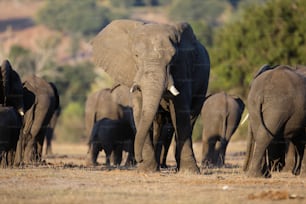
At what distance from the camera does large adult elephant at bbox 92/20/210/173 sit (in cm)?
1698

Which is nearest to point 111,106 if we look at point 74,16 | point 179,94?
point 179,94

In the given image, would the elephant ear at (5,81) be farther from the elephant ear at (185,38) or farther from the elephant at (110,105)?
the elephant at (110,105)

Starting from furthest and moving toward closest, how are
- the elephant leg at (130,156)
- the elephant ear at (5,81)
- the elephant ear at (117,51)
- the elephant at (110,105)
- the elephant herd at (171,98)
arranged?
the elephant at (110,105), the elephant leg at (130,156), the elephant ear at (5,81), the elephant ear at (117,51), the elephant herd at (171,98)

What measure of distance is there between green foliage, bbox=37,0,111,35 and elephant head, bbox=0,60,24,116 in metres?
94.5

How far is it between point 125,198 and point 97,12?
344 ft

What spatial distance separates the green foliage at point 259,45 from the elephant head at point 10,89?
22.7 meters

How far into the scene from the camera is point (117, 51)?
18.9 m

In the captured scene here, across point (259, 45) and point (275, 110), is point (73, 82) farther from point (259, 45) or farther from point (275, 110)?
point (275, 110)

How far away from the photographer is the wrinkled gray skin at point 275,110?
641 inches

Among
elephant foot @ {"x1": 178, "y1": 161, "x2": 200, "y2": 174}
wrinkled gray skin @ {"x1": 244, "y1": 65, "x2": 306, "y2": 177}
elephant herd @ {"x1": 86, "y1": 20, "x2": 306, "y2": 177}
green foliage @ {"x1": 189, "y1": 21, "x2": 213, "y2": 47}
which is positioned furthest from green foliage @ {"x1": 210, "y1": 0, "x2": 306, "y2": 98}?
wrinkled gray skin @ {"x1": 244, "y1": 65, "x2": 306, "y2": 177}

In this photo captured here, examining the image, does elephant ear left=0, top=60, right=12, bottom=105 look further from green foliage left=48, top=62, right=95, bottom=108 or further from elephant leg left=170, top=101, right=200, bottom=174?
green foliage left=48, top=62, right=95, bottom=108

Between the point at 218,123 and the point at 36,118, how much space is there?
172 inches

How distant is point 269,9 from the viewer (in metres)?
45.4

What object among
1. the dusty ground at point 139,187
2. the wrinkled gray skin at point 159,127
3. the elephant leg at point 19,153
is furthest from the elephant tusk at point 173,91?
the elephant leg at point 19,153
